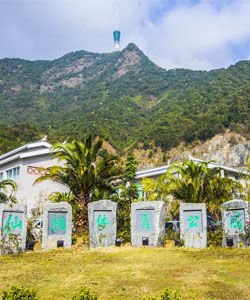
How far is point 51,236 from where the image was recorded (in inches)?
626

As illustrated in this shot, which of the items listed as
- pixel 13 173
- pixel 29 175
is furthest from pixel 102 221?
pixel 13 173

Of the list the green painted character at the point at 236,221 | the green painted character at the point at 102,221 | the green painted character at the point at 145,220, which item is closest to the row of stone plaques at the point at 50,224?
the green painted character at the point at 102,221

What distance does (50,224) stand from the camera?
16.0 metres

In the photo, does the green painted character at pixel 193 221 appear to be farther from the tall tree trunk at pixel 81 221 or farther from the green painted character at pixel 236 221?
the tall tree trunk at pixel 81 221

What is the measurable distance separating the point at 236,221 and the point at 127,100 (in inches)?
3635

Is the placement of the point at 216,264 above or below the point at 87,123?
below

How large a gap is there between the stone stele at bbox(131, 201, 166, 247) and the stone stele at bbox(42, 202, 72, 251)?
2890 millimetres

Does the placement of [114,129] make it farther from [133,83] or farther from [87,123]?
[133,83]

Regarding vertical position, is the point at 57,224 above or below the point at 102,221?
below

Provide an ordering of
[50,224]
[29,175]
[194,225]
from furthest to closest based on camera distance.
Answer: [29,175] → [50,224] → [194,225]

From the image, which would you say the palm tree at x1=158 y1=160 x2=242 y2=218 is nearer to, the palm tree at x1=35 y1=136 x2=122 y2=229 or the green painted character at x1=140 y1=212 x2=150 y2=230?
the palm tree at x1=35 y1=136 x2=122 y2=229

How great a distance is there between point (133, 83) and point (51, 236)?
364 feet

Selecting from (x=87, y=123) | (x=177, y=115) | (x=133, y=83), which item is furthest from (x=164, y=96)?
(x=87, y=123)

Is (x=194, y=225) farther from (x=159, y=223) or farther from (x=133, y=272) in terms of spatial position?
(x=133, y=272)
